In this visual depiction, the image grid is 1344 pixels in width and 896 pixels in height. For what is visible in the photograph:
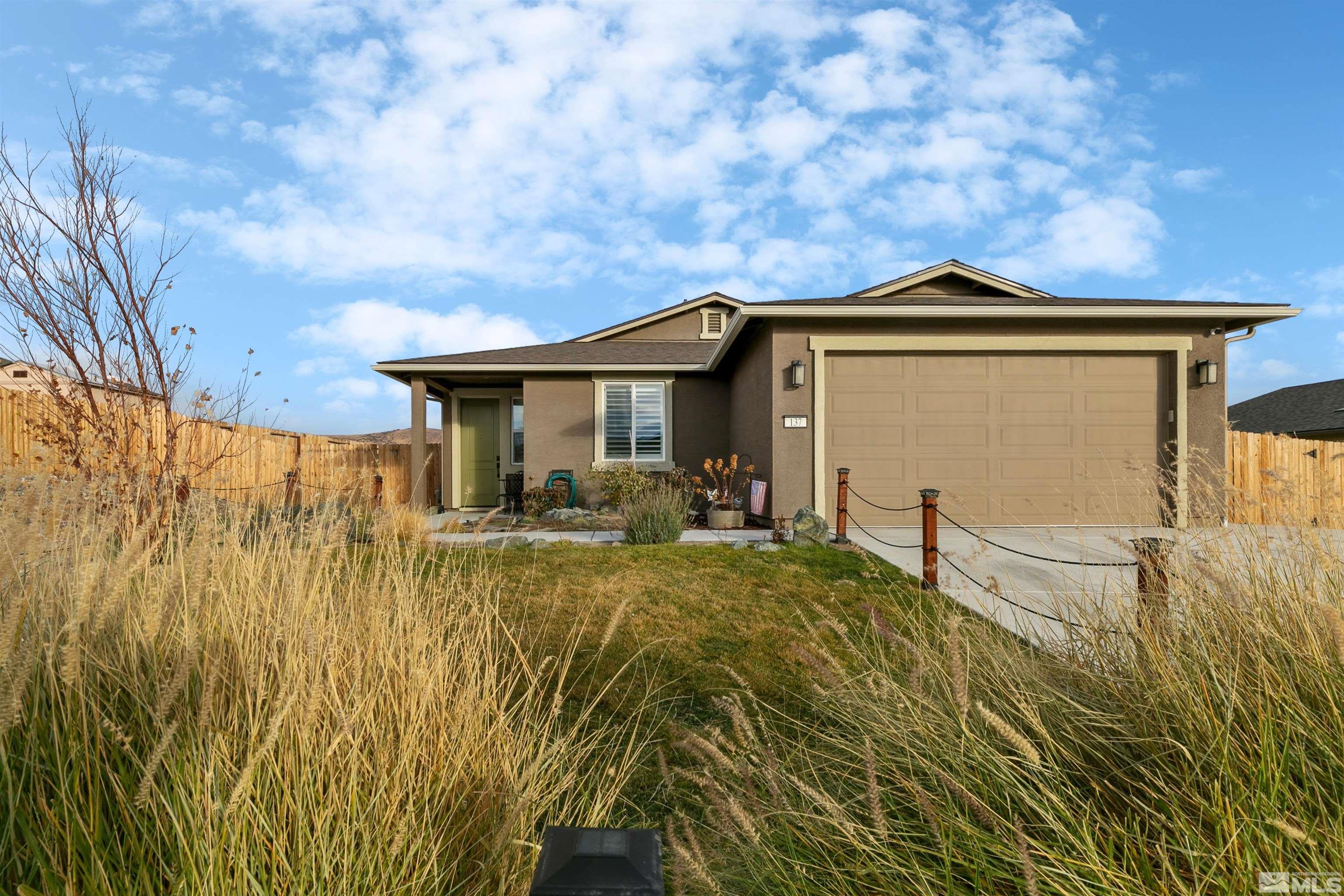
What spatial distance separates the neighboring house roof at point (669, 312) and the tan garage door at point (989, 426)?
6.75m

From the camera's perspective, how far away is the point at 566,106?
8367 millimetres

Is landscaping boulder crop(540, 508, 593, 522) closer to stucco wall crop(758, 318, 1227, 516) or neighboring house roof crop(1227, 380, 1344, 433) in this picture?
stucco wall crop(758, 318, 1227, 516)

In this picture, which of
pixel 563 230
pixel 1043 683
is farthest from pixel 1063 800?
pixel 563 230

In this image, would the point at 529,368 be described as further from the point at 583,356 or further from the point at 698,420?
the point at 698,420

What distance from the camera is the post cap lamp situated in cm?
85

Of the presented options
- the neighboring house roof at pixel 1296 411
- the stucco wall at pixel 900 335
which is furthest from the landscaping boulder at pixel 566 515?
the neighboring house roof at pixel 1296 411

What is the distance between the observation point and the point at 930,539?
543cm

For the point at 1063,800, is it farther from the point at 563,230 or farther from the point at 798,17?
the point at 563,230

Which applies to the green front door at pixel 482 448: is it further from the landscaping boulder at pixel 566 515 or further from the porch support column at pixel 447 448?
the landscaping boulder at pixel 566 515

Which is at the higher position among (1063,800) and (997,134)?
(997,134)

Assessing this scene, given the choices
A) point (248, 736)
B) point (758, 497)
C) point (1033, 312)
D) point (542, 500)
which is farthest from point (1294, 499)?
point (542, 500)

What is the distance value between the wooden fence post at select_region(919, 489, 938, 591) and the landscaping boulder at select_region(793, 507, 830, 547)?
243 centimetres

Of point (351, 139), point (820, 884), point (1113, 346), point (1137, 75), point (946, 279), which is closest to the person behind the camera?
point (820, 884)

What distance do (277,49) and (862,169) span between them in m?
7.81
